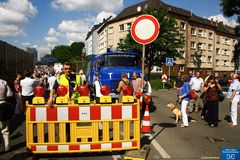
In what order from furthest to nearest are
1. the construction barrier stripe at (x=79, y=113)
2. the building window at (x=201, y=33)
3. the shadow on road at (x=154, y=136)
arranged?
1. the building window at (x=201, y=33)
2. the shadow on road at (x=154, y=136)
3. the construction barrier stripe at (x=79, y=113)

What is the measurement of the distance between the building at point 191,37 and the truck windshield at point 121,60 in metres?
36.6

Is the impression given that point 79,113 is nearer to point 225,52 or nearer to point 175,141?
point 175,141

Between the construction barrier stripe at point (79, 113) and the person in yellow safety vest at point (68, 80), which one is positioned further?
the person in yellow safety vest at point (68, 80)

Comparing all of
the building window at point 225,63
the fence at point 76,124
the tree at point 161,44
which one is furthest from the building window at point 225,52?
the fence at point 76,124

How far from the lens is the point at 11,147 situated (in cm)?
632

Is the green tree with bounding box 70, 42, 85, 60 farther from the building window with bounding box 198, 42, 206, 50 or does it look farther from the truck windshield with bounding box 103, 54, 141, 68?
Answer: the truck windshield with bounding box 103, 54, 141, 68

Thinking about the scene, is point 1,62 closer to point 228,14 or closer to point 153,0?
point 228,14

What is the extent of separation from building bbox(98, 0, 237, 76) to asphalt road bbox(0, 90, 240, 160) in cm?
4082

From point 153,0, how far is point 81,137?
53.5 metres

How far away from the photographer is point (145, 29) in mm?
6211

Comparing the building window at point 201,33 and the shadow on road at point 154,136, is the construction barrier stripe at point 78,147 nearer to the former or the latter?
the shadow on road at point 154,136

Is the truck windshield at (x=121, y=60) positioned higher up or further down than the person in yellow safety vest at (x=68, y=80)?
higher up

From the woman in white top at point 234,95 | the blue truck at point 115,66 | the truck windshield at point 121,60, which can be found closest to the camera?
the woman in white top at point 234,95

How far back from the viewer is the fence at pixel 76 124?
5289 mm
